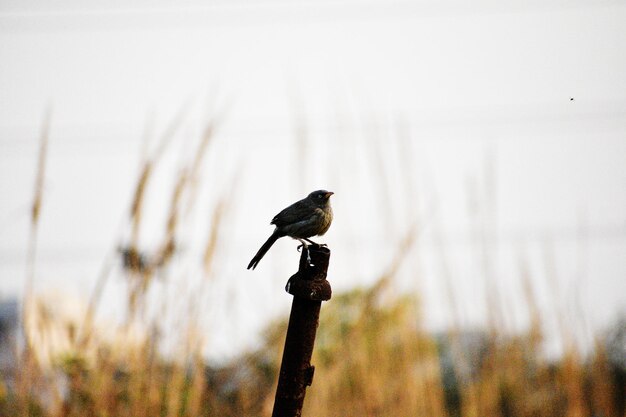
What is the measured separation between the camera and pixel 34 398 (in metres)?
2.57

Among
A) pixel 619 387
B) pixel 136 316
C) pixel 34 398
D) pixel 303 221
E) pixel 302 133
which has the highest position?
pixel 302 133

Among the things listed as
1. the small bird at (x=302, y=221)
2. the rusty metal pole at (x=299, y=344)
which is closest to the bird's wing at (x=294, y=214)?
the small bird at (x=302, y=221)

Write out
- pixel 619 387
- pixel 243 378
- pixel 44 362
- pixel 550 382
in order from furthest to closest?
1. pixel 619 387
2. pixel 550 382
3. pixel 243 378
4. pixel 44 362

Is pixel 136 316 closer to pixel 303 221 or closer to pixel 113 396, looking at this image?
pixel 113 396

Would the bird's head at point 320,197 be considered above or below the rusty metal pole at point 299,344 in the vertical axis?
above

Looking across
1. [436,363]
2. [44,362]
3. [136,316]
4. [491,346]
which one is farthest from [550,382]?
[44,362]

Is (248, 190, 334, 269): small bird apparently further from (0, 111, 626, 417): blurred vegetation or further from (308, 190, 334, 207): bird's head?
(0, 111, 626, 417): blurred vegetation

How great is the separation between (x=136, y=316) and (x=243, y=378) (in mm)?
676

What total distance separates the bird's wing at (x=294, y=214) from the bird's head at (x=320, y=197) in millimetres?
36

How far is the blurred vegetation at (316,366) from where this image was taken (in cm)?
253

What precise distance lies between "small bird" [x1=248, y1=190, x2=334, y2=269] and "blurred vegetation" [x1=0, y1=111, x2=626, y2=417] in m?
0.61

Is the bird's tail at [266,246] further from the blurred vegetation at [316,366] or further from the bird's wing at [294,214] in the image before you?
the blurred vegetation at [316,366]

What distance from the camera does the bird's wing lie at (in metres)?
1.99

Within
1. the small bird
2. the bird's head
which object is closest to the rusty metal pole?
the small bird
